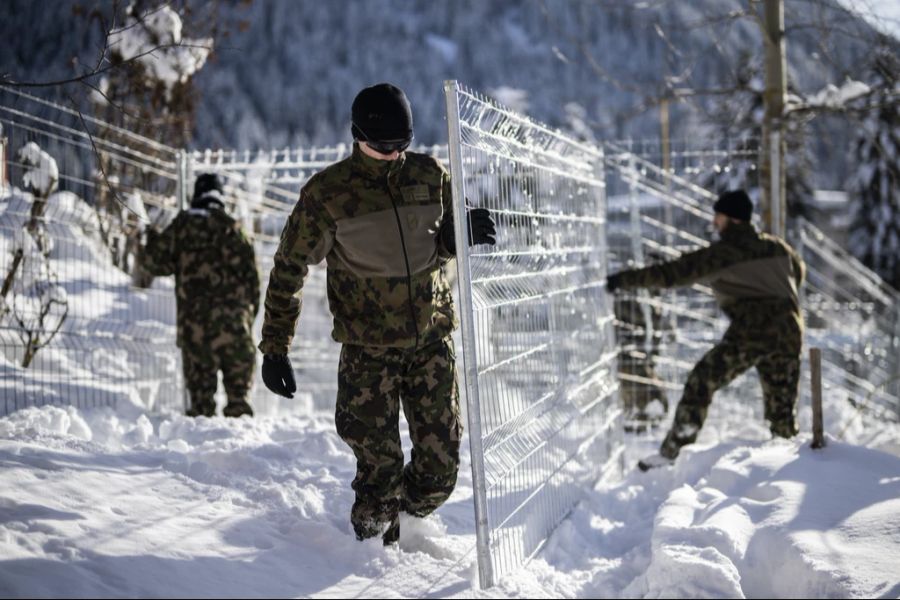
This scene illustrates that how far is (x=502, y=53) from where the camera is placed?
145250mm

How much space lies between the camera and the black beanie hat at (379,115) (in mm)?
3449

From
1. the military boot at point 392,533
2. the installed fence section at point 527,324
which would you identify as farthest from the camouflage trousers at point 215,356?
the military boot at point 392,533

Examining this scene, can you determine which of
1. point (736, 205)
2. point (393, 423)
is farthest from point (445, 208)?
point (736, 205)

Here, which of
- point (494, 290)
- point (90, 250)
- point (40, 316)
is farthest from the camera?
point (90, 250)

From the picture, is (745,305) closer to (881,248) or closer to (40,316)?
(40,316)

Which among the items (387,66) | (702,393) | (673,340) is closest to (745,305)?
(702,393)

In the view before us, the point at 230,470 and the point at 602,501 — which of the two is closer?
the point at 230,470

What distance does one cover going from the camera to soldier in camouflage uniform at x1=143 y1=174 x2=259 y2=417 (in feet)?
21.2

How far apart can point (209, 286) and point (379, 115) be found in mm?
3473

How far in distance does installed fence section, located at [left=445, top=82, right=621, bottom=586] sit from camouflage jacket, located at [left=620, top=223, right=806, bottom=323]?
0.52 meters

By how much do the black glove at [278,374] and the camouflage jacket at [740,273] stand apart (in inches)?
115

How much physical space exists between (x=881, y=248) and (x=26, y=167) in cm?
3046

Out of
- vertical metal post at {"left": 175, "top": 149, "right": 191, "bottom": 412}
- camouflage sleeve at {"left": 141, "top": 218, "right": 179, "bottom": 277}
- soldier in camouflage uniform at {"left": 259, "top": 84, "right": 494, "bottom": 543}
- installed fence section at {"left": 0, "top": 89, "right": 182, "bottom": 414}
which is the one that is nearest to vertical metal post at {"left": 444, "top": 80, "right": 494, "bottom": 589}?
soldier in camouflage uniform at {"left": 259, "top": 84, "right": 494, "bottom": 543}

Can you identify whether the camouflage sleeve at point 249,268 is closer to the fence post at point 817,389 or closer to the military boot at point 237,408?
the military boot at point 237,408
